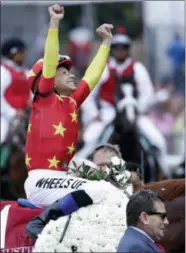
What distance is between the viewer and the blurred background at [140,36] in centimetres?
2013

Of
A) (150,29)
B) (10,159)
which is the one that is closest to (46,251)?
(10,159)

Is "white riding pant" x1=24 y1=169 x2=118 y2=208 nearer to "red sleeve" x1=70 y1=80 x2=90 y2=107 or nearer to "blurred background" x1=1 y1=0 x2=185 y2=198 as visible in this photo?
"red sleeve" x1=70 y1=80 x2=90 y2=107

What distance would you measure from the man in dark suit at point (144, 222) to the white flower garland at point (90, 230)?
436mm

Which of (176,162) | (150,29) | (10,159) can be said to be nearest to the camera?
(10,159)

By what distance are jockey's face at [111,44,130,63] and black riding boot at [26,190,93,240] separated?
811cm

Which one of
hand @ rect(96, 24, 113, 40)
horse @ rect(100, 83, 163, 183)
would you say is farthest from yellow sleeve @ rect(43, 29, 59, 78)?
horse @ rect(100, 83, 163, 183)

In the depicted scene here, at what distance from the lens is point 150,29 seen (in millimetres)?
20453

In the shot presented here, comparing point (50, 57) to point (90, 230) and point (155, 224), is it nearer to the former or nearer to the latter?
point (90, 230)

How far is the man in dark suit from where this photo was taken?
6152 mm

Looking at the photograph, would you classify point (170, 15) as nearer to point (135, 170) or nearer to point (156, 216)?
point (135, 170)

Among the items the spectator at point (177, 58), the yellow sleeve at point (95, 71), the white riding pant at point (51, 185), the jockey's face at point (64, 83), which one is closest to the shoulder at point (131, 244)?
the white riding pant at point (51, 185)

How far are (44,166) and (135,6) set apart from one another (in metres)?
17.0

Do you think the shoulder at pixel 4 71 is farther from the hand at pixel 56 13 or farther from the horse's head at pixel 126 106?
the hand at pixel 56 13

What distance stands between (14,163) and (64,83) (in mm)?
6256
